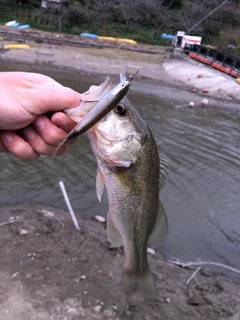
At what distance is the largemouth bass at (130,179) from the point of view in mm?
2334

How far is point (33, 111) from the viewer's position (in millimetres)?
2598

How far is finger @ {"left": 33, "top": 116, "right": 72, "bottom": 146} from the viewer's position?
2.65 m

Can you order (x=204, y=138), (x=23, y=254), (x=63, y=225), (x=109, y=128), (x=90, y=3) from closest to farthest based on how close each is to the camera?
(x=109, y=128) < (x=23, y=254) < (x=63, y=225) < (x=204, y=138) < (x=90, y=3)

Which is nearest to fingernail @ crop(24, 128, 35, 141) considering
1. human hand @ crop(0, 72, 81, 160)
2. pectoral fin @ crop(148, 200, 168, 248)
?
human hand @ crop(0, 72, 81, 160)

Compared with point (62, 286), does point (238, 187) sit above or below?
below

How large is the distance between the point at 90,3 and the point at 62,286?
4460cm

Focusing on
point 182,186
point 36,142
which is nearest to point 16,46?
point 182,186

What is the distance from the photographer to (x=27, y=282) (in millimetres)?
5184

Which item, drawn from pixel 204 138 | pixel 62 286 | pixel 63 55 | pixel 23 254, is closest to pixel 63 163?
pixel 23 254

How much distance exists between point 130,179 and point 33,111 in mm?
844

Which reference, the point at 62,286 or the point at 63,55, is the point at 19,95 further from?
the point at 63,55

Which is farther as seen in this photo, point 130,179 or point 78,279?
point 78,279

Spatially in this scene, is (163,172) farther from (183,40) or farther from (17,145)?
(183,40)

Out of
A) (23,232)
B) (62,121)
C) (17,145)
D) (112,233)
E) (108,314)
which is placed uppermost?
(62,121)
